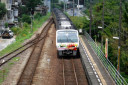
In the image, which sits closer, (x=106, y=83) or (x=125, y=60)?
(x=106, y=83)

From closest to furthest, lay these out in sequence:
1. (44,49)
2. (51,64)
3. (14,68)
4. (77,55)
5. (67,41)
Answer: (14,68) < (51,64) < (67,41) < (77,55) < (44,49)

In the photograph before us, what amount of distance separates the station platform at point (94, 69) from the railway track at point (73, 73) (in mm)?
535

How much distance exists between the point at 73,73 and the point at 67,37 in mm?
5381

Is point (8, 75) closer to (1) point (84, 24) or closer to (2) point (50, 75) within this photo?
(2) point (50, 75)

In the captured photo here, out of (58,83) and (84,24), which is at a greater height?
(84,24)

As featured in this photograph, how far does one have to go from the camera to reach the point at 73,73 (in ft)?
58.4

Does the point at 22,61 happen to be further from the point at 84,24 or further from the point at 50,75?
the point at 84,24

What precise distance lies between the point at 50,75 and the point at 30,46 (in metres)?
10.3

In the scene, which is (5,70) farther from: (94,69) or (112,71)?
(112,71)

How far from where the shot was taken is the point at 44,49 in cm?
2581

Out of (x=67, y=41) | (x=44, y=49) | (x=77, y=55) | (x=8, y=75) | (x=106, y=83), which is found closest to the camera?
(x=106, y=83)

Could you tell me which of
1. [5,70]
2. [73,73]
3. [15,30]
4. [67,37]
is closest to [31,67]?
[5,70]

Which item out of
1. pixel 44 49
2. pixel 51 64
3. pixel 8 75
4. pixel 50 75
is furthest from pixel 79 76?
pixel 44 49

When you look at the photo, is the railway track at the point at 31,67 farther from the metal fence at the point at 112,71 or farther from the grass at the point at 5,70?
the metal fence at the point at 112,71
